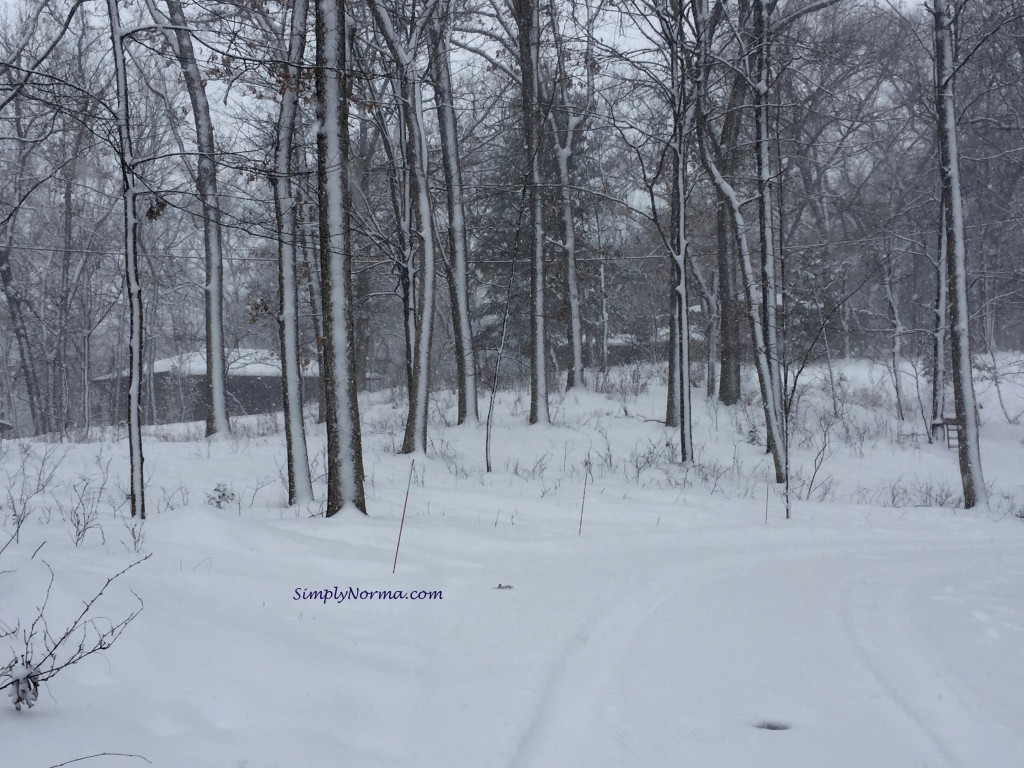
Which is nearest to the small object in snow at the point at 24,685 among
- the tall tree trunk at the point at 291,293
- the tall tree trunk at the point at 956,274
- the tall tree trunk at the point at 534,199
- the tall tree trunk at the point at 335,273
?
the tall tree trunk at the point at 335,273

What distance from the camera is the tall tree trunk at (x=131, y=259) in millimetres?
6867

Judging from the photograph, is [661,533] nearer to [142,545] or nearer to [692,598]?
[692,598]

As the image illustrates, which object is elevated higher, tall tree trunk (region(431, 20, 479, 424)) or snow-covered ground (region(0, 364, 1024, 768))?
tall tree trunk (region(431, 20, 479, 424))

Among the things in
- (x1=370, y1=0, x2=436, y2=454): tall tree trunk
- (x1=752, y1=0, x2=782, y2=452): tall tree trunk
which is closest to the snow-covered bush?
(x1=370, y1=0, x2=436, y2=454): tall tree trunk

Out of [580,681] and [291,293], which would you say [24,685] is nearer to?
[580,681]

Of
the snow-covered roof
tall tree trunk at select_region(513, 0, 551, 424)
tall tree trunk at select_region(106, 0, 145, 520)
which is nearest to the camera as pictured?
tall tree trunk at select_region(106, 0, 145, 520)

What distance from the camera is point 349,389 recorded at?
7.62 metres

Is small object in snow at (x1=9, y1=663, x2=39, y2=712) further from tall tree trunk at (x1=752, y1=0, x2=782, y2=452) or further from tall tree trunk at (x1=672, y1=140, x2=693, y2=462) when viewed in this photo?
tall tree trunk at (x1=752, y1=0, x2=782, y2=452)

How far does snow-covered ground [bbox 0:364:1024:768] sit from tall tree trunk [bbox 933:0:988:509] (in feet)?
4.41

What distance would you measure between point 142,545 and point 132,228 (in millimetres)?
3416

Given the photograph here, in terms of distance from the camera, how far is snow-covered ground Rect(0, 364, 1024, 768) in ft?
10.3

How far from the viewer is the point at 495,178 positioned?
22953mm

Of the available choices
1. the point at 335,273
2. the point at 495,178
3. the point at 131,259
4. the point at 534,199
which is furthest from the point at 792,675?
the point at 495,178

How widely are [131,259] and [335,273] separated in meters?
2.07
